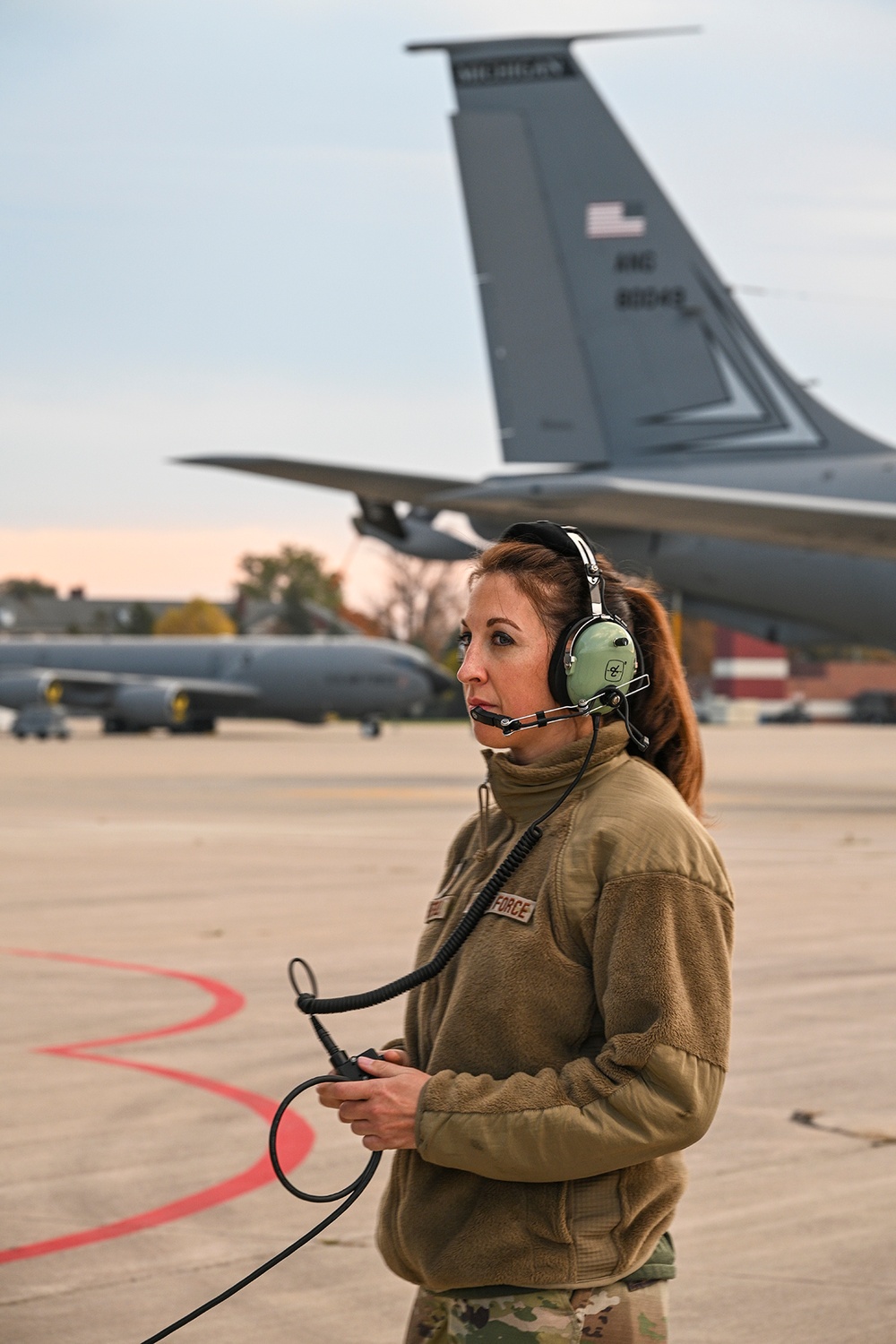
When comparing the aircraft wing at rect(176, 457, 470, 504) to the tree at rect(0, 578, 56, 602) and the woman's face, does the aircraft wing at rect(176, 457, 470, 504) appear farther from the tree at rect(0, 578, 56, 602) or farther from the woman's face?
the tree at rect(0, 578, 56, 602)

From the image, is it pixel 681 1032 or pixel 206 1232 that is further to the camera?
pixel 206 1232

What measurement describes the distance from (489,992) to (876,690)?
325 feet

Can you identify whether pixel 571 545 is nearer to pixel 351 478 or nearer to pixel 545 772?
pixel 545 772

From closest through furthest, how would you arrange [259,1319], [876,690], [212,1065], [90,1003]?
[259,1319] → [212,1065] → [90,1003] → [876,690]

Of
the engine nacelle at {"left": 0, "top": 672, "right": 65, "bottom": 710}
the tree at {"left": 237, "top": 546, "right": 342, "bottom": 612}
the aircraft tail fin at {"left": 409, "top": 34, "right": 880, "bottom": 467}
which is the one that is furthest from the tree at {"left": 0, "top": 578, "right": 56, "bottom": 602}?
the aircraft tail fin at {"left": 409, "top": 34, "right": 880, "bottom": 467}

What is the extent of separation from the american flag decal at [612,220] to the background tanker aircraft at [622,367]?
0.02 m

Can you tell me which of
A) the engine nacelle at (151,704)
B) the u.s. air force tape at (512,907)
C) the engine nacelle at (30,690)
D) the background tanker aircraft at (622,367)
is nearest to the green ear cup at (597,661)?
the u.s. air force tape at (512,907)

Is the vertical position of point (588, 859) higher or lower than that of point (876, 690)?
higher

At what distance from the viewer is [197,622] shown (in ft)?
435

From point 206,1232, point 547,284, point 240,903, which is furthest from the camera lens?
point 547,284

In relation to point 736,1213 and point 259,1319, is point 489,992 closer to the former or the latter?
point 259,1319

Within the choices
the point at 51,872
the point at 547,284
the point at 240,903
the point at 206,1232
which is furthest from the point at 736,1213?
the point at 547,284

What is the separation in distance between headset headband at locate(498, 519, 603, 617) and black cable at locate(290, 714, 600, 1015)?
0.21m

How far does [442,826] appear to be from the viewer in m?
21.0
